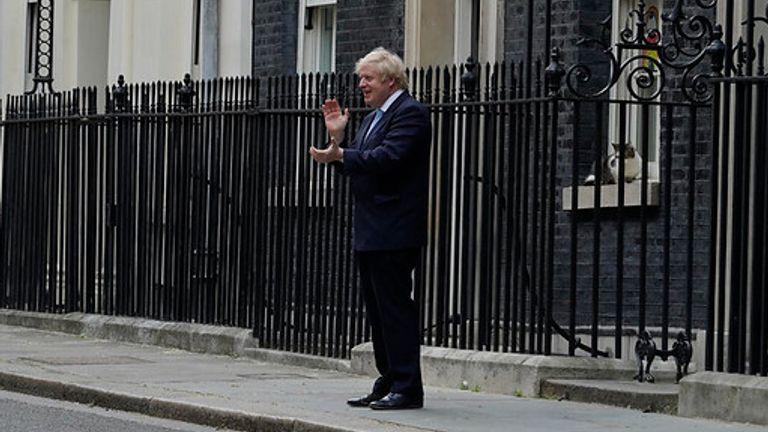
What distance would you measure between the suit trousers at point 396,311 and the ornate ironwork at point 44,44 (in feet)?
36.6

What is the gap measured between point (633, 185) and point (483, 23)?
3199 millimetres

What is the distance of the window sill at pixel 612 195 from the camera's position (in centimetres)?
1516

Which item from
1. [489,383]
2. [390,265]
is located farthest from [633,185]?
[390,265]

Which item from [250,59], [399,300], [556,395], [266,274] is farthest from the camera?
[250,59]

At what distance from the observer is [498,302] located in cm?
1409

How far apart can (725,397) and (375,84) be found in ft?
8.12

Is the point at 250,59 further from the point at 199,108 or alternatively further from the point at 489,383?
the point at 489,383

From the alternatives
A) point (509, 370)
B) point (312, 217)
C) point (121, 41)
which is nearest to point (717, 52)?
point (509, 370)

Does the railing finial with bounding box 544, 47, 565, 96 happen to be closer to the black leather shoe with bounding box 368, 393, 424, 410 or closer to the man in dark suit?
the man in dark suit

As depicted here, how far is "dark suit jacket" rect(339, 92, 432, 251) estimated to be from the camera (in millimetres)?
12102

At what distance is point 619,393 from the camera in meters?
12.8

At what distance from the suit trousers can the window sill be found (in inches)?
124

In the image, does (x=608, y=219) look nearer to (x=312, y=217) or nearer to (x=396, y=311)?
(x=312, y=217)

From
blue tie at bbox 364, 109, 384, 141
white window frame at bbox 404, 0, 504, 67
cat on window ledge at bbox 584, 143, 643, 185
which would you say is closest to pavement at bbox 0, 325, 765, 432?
blue tie at bbox 364, 109, 384, 141
